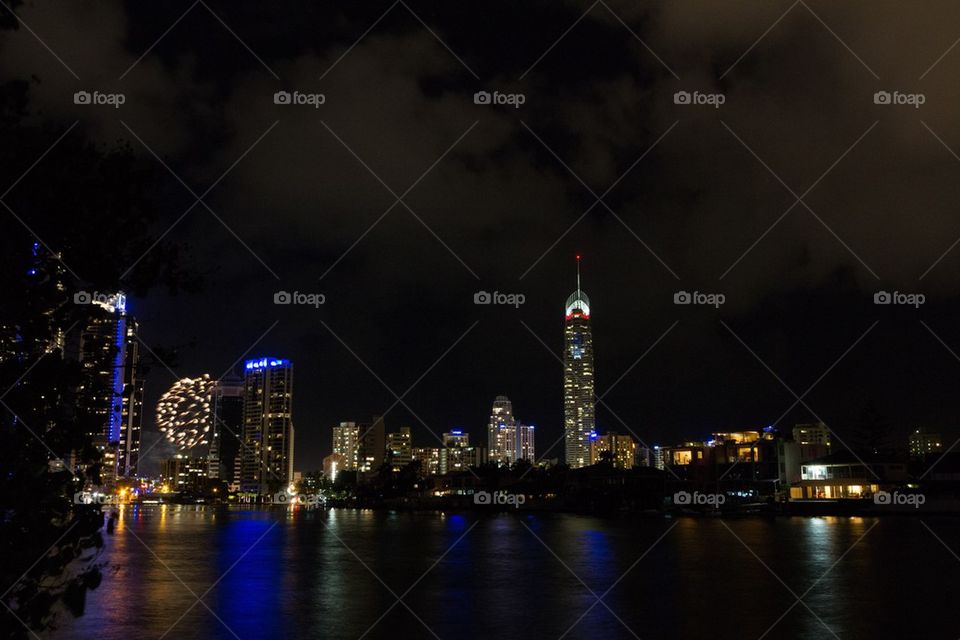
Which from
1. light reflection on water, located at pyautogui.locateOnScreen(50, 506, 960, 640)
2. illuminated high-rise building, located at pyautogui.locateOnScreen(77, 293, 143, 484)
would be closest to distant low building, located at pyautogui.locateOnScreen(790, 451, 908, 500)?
light reflection on water, located at pyautogui.locateOnScreen(50, 506, 960, 640)

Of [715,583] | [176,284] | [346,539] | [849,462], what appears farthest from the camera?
[849,462]

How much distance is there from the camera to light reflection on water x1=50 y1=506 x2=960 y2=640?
23.9m

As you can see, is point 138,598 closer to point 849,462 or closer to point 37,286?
point 37,286

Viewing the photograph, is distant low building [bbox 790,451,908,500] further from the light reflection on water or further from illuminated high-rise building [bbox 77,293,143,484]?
illuminated high-rise building [bbox 77,293,143,484]


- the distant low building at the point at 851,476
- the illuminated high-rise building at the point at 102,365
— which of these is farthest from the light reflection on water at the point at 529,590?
the distant low building at the point at 851,476

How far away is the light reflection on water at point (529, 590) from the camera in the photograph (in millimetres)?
23938

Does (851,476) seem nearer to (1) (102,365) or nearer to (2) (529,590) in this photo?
(2) (529,590)

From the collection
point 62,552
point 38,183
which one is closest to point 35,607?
point 62,552

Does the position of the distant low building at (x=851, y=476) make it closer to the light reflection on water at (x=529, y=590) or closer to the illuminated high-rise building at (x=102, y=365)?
the light reflection on water at (x=529, y=590)

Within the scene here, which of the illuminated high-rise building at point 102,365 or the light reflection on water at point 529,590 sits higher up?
the illuminated high-rise building at point 102,365

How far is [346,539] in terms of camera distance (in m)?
66.8

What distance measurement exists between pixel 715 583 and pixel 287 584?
17.7 meters

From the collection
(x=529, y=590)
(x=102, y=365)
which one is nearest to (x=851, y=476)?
(x=529, y=590)

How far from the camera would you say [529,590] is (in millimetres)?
32406
